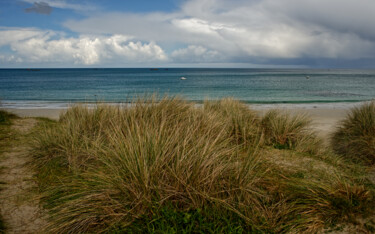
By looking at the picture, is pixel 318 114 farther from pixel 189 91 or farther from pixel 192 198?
pixel 189 91

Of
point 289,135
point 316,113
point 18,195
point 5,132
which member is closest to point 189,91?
point 316,113

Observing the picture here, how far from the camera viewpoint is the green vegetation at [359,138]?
20.0ft

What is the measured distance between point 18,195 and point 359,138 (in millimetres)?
6996

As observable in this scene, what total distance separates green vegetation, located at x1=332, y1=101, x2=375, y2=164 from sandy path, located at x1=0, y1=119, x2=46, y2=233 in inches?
241

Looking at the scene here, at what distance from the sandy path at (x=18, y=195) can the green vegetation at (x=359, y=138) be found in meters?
6.13

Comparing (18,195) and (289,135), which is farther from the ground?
(289,135)

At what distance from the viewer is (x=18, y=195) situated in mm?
4023

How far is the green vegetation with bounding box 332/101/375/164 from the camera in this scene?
6105 millimetres

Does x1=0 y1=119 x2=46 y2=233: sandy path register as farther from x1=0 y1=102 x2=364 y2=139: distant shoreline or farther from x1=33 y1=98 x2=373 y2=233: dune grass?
x1=0 y1=102 x2=364 y2=139: distant shoreline

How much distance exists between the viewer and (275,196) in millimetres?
3590

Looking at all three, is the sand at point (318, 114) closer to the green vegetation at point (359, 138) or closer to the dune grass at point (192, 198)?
the green vegetation at point (359, 138)

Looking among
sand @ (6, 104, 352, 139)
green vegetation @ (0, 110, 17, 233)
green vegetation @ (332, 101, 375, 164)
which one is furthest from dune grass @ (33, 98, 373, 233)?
sand @ (6, 104, 352, 139)

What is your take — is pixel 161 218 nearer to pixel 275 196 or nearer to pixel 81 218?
pixel 81 218

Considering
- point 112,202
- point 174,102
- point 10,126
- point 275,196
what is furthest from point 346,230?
point 10,126
